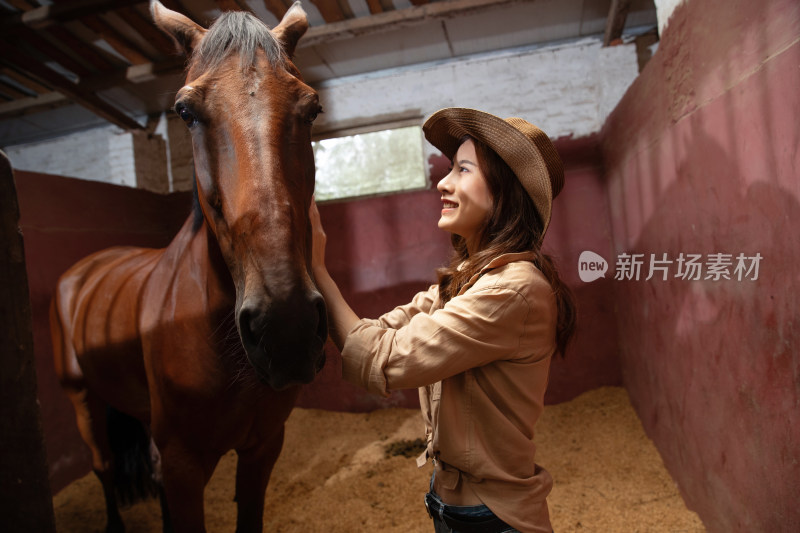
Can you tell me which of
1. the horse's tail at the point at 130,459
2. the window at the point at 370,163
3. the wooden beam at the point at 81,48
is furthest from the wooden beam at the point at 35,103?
the horse's tail at the point at 130,459

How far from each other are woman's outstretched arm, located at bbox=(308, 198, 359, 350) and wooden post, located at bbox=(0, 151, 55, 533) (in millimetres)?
540

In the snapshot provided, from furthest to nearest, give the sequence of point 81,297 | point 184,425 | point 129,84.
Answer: point 129,84, point 81,297, point 184,425

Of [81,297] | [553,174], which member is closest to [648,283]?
[553,174]

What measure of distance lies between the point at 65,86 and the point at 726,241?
175 inches

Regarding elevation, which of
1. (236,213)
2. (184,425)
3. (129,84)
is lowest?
(184,425)

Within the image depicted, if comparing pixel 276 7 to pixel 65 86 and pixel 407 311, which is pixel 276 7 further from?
pixel 407 311

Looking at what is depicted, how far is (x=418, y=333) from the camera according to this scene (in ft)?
3.00

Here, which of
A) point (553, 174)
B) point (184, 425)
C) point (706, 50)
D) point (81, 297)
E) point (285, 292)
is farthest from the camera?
point (81, 297)

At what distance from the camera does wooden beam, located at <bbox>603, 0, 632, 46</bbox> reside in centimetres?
298

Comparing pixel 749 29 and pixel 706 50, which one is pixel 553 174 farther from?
pixel 706 50

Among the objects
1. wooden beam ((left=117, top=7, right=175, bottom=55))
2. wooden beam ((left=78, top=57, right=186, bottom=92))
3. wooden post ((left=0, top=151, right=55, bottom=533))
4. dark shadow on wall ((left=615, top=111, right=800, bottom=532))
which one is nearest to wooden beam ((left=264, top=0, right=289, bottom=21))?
wooden beam ((left=117, top=7, right=175, bottom=55))

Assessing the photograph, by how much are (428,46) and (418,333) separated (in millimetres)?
3302

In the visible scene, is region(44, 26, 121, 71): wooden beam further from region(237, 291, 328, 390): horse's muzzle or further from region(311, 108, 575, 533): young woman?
region(237, 291, 328, 390): horse's muzzle

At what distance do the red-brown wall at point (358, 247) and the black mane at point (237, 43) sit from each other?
234 centimetres
